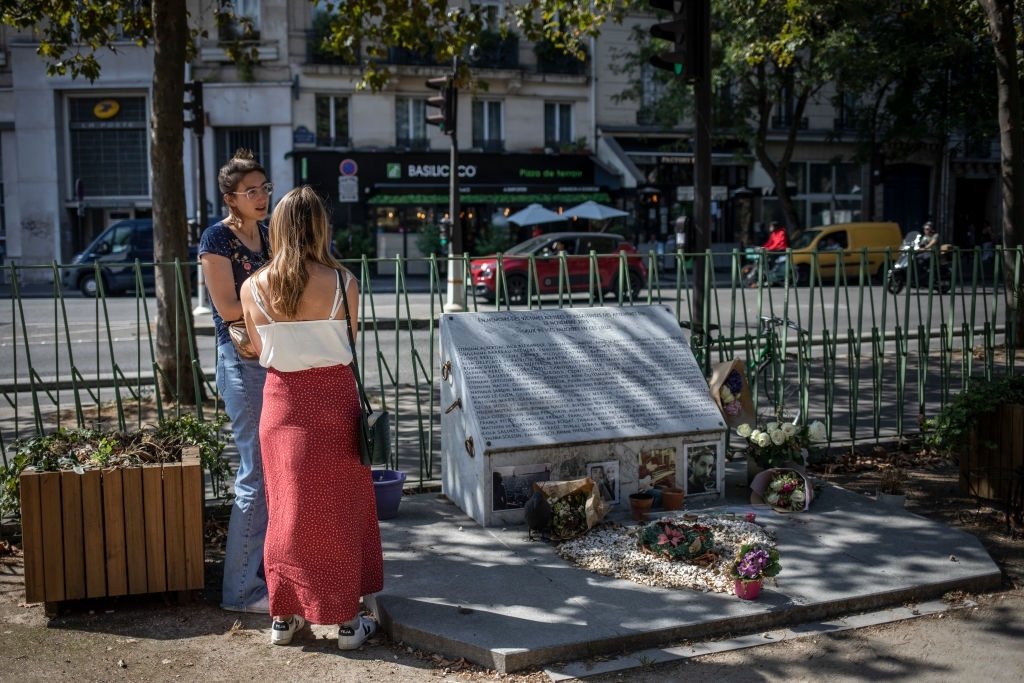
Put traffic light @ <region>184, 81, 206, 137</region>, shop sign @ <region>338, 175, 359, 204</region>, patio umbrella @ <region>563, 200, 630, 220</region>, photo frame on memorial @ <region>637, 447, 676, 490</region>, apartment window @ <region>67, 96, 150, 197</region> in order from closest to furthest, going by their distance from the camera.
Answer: photo frame on memorial @ <region>637, 447, 676, 490</region> < traffic light @ <region>184, 81, 206, 137</region> < shop sign @ <region>338, 175, 359, 204</region> < patio umbrella @ <region>563, 200, 630, 220</region> < apartment window @ <region>67, 96, 150, 197</region>

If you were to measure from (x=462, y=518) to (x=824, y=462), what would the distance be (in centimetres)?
284

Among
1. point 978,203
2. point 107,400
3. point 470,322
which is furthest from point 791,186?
point 470,322

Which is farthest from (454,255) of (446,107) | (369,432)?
(369,432)

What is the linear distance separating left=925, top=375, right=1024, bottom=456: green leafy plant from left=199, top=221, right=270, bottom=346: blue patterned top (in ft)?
13.6

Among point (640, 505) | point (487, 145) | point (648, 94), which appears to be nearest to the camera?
point (640, 505)

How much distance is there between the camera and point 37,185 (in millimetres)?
32031

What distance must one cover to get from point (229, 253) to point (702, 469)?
3.08m

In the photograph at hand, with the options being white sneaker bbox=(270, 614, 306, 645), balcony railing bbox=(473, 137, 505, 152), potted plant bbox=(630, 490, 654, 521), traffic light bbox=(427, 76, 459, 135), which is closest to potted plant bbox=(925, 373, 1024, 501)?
potted plant bbox=(630, 490, 654, 521)

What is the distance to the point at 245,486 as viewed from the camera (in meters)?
4.80

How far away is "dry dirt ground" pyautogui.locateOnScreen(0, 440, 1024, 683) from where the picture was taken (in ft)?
13.9

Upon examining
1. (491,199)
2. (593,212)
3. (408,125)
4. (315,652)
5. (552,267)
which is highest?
(408,125)

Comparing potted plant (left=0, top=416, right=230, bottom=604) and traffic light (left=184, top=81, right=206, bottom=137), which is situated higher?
traffic light (left=184, top=81, right=206, bottom=137)

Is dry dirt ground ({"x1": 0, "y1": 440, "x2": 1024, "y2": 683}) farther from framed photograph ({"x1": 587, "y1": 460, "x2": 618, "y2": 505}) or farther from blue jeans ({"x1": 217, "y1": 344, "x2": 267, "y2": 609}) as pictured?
framed photograph ({"x1": 587, "y1": 460, "x2": 618, "y2": 505})

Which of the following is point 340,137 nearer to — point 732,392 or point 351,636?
point 732,392
